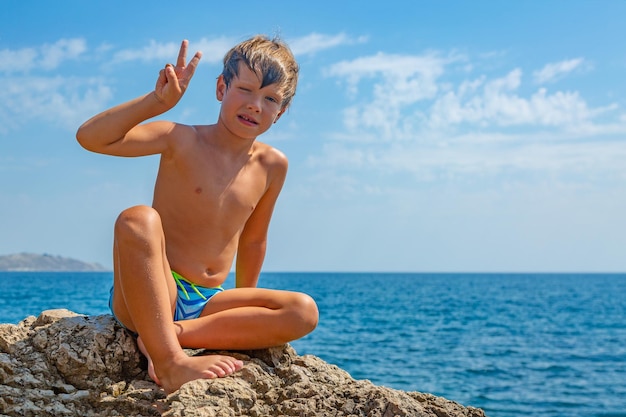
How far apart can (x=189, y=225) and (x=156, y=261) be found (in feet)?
1.52

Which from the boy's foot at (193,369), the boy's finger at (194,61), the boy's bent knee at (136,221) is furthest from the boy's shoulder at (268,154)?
the boy's foot at (193,369)

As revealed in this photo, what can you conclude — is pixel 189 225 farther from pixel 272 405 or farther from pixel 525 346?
pixel 525 346

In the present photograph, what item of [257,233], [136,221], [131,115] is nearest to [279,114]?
[257,233]

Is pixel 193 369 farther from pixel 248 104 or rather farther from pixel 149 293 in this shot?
pixel 248 104

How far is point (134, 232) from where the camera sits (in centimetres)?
324

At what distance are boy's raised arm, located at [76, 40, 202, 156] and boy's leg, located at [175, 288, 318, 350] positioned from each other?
3.00ft

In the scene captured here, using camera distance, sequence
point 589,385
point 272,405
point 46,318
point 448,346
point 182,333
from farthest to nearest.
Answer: point 448,346
point 589,385
point 46,318
point 182,333
point 272,405

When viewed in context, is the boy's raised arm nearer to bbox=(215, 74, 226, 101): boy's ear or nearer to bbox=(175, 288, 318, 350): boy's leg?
bbox=(215, 74, 226, 101): boy's ear

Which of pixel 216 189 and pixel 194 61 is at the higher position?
pixel 194 61

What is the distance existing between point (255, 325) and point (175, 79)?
1.22 meters

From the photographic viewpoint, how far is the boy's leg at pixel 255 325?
134 inches

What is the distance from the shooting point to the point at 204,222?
3.72 meters

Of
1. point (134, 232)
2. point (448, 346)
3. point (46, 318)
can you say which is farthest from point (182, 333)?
point (448, 346)

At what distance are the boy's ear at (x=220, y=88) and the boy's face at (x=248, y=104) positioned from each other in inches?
→ 1.3
